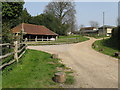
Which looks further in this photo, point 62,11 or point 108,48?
point 62,11

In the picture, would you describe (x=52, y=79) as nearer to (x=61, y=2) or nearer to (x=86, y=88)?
(x=86, y=88)

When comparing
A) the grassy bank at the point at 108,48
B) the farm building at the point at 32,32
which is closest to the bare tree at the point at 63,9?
the farm building at the point at 32,32

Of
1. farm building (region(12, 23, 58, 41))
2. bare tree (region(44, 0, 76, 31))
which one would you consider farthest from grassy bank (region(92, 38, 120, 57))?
bare tree (region(44, 0, 76, 31))

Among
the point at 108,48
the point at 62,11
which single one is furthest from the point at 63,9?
the point at 108,48

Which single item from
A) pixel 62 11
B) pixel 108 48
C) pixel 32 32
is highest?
pixel 62 11

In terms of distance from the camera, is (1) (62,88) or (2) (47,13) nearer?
(1) (62,88)

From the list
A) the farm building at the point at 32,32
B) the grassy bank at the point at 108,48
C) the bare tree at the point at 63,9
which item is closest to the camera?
the grassy bank at the point at 108,48

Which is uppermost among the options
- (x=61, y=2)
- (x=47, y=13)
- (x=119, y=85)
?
(x=61, y=2)

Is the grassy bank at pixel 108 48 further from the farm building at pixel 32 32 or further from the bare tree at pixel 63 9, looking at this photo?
the bare tree at pixel 63 9

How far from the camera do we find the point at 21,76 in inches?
250

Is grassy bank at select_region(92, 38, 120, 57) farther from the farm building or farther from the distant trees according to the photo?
the distant trees

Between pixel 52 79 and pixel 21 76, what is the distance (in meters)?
1.30

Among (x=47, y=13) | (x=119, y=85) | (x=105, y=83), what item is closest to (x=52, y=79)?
(x=105, y=83)

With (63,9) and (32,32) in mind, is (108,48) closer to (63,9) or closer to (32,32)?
(32,32)
